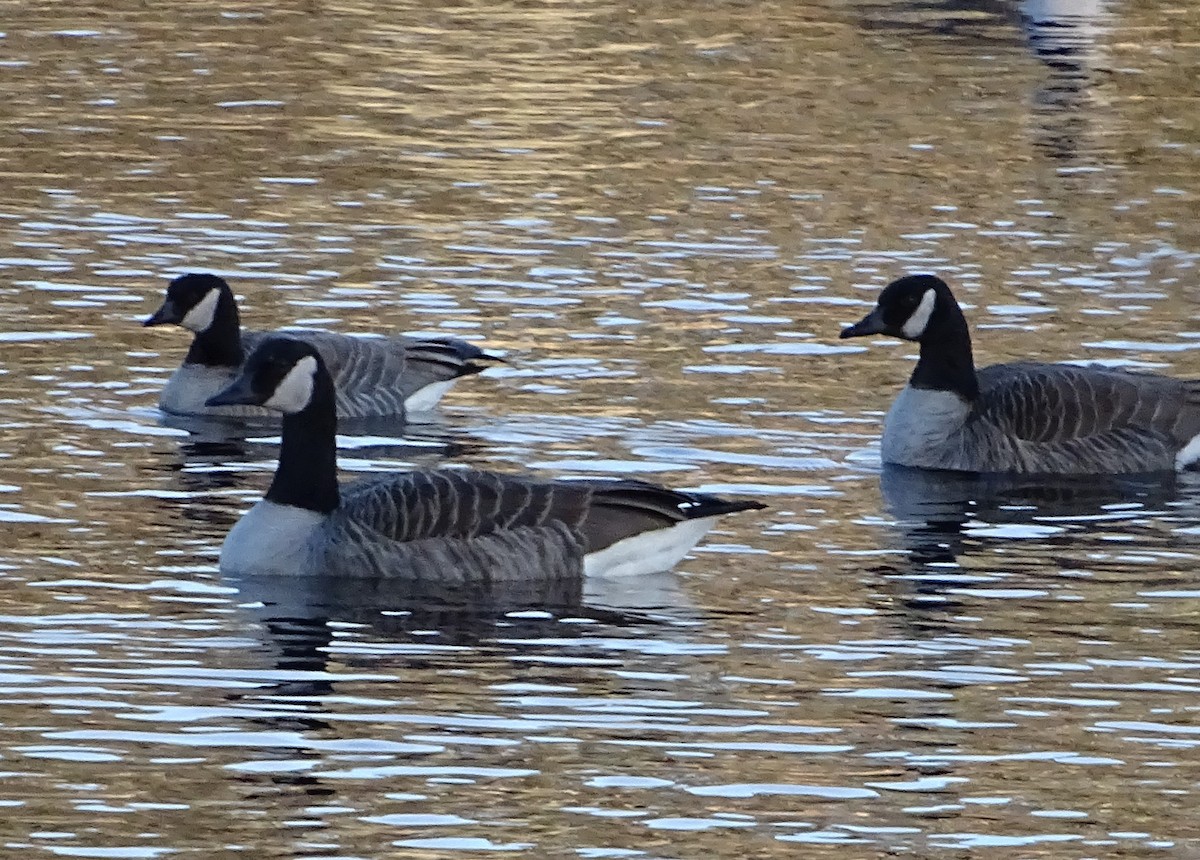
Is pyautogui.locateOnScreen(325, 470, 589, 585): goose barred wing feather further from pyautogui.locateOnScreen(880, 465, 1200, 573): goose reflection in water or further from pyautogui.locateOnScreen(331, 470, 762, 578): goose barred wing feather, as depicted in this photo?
pyautogui.locateOnScreen(880, 465, 1200, 573): goose reflection in water

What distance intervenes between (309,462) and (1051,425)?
5.34 m

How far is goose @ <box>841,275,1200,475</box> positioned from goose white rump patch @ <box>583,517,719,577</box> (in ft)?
11.4

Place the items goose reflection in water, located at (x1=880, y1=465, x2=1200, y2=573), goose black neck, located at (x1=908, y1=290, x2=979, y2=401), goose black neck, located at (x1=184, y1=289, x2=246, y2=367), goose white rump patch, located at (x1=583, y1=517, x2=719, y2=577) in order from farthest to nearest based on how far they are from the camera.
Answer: goose black neck, located at (x1=184, y1=289, x2=246, y2=367) → goose black neck, located at (x1=908, y1=290, x2=979, y2=401) → goose reflection in water, located at (x1=880, y1=465, x2=1200, y2=573) → goose white rump patch, located at (x1=583, y1=517, x2=719, y2=577)

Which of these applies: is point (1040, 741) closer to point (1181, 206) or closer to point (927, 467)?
point (927, 467)

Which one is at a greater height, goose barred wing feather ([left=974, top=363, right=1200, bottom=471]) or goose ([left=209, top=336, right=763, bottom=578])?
goose ([left=209, top=336, right=763, bottom=578])

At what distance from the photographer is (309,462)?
13.6 metres

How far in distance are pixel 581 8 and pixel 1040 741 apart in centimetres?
3005

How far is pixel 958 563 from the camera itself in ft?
46.1

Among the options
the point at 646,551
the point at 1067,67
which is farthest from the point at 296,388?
the point at 1067,67

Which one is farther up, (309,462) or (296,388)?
(296,388)

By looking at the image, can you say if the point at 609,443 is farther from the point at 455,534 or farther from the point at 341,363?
the point at 455,534

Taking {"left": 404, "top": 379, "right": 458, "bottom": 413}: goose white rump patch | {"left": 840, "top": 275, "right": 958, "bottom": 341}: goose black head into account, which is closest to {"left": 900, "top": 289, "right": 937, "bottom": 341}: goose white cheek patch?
{"left": 840, "top": 275, "right": 958, "bottom": 341}: goose black head

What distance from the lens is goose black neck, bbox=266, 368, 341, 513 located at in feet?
44.7

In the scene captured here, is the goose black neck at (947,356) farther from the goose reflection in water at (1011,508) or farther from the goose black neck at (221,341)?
the goose black neck at (221,341)
